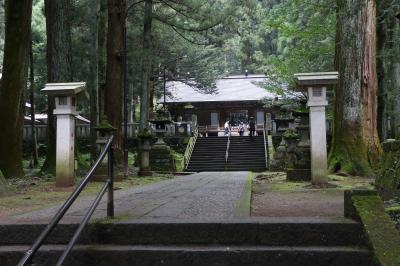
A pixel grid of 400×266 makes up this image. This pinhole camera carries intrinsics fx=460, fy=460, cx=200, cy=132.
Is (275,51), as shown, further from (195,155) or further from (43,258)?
(43,258)

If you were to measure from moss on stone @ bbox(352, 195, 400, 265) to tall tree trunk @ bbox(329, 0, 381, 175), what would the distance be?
206 inches

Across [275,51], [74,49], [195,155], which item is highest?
[275,51]

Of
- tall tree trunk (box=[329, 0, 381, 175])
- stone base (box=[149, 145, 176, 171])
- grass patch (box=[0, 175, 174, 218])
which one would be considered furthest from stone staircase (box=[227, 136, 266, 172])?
grass patch (box=[0, 175, 174, 218])

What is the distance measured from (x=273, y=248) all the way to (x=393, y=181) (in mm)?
1974

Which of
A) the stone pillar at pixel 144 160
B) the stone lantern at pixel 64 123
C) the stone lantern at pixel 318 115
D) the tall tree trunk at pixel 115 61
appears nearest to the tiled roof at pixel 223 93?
the stone pillar at pixel 144 160

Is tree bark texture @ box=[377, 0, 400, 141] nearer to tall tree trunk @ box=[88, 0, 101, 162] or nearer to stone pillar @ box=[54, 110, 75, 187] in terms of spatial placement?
stone pillar @ box=[54, 110, 75, 187]

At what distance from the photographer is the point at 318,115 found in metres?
7.65

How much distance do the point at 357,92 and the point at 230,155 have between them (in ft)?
56.7

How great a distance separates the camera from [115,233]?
369 centimetres

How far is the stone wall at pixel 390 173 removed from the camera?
4691 mm

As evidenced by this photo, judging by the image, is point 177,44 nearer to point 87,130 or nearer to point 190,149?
point 190,149

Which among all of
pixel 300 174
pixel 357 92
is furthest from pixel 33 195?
pixel 357 92

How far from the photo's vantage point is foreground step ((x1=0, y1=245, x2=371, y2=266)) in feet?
10.9

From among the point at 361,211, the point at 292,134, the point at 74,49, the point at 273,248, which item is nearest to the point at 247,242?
the point at 273,248
